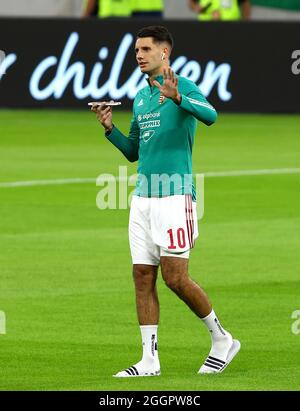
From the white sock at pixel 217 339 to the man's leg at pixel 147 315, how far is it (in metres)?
0.36

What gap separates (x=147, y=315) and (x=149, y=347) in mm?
224

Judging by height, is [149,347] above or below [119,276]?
below

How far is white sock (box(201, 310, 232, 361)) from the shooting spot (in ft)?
36.4

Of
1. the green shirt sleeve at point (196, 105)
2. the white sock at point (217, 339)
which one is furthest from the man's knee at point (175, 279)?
the green shirt sleeve at point (196, 105)

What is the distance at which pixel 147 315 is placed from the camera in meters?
11.1

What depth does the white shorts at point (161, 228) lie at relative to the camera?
10.9 m

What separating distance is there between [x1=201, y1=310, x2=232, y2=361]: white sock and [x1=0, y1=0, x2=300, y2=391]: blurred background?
0.18m

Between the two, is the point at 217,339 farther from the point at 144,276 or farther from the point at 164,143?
the point at 164,143

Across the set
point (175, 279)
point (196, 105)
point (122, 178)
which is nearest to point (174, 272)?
point (175, 279)

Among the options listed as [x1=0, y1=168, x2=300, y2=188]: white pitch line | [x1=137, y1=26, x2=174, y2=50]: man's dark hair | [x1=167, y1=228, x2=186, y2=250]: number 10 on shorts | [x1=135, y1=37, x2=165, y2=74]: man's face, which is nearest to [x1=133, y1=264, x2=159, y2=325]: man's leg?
[x1=167, y1=228, x2=186, y2=250]: number 10 on shorts

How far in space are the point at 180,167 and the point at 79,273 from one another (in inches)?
185

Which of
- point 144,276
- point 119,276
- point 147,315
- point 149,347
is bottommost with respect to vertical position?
point 149,347

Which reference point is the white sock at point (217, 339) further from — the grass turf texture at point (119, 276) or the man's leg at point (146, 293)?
the man's leg at point (146, 293)
